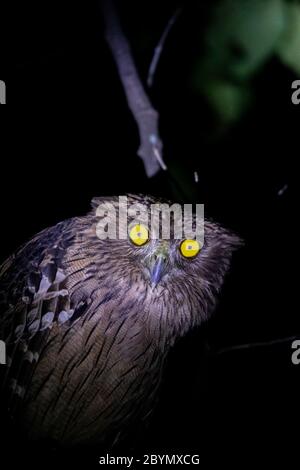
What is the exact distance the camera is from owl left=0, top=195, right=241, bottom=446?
1.73m

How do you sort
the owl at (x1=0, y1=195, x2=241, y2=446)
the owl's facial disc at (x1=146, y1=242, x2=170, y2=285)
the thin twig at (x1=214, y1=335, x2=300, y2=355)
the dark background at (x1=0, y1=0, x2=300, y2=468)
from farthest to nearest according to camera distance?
the dark background at (x1=0, y1=0, x2=300, y2=468) < the thin twig at (x1=214, y1=335, x2=300, y2=355) < the owl at (x1=0, y1=195, x2=241, y2=446) < the owl's facial disc at (x1=146, y1=242, x2=170, y2=285)

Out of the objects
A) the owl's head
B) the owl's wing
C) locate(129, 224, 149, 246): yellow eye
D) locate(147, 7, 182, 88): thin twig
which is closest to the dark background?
locate(147, 7, 182, 88): thin twig

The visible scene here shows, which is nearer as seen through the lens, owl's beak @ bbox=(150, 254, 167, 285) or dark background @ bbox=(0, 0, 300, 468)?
owl's beak @ bbox=(150, 254, 167, 285)

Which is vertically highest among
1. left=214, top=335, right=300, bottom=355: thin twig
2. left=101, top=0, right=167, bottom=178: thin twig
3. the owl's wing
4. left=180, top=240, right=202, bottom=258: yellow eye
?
left=101, top=0, right=167, bottom=178: thin twig

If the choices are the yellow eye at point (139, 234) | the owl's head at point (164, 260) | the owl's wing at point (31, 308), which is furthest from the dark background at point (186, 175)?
the owl's wing at point (31, 308)

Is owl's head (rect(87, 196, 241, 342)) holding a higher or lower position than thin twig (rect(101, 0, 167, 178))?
lower

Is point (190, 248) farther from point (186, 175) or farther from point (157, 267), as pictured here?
point (186, 175)

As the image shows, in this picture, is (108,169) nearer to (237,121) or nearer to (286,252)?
(237,121)

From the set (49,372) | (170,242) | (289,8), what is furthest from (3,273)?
(289,8)

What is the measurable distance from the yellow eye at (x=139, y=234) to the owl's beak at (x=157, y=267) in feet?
0.25

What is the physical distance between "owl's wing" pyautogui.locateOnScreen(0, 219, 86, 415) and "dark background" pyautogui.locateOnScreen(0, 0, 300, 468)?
619mm

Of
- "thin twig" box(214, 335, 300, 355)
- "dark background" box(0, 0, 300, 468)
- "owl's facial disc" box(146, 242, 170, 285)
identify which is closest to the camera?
"owl's facial disc" box(146, 242, 170, 285)

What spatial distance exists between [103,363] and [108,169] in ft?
4.71

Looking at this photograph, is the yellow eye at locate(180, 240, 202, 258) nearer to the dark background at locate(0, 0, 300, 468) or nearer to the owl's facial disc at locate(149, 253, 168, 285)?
the owl's facial disc at locate(149, 253, 168, 285)
